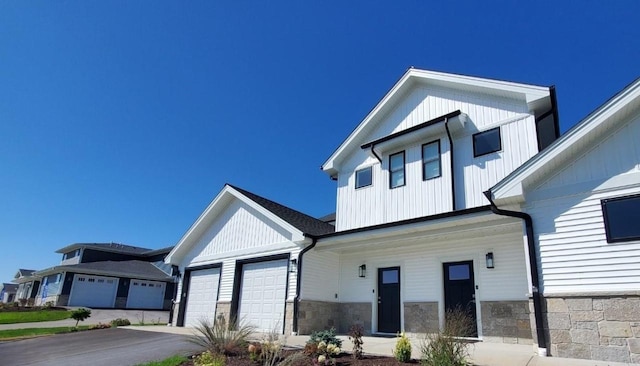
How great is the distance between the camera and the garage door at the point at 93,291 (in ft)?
94.5

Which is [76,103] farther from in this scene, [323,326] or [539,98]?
[539,98]

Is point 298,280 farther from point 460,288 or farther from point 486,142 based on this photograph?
point 486,142

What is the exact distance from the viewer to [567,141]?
733cm

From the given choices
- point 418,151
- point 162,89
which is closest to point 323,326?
point 418,151

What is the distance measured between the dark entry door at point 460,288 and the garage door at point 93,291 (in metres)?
28.9

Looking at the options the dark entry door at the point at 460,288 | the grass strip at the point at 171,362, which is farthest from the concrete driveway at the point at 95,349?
the dark entry door at the point at 460,288

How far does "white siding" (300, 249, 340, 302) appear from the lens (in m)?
12.4

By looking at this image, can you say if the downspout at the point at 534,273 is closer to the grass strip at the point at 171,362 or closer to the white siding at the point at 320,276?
the white siding at the point at 320,276

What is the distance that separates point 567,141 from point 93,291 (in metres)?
33.5

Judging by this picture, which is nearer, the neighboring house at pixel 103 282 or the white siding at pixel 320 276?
the white siding at pixel 320 276

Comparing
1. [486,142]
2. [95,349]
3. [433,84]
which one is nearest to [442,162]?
A: [486,142]

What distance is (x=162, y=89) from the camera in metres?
13.9

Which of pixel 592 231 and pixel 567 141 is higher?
pixel 567 141

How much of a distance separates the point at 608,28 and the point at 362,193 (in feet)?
26.8
